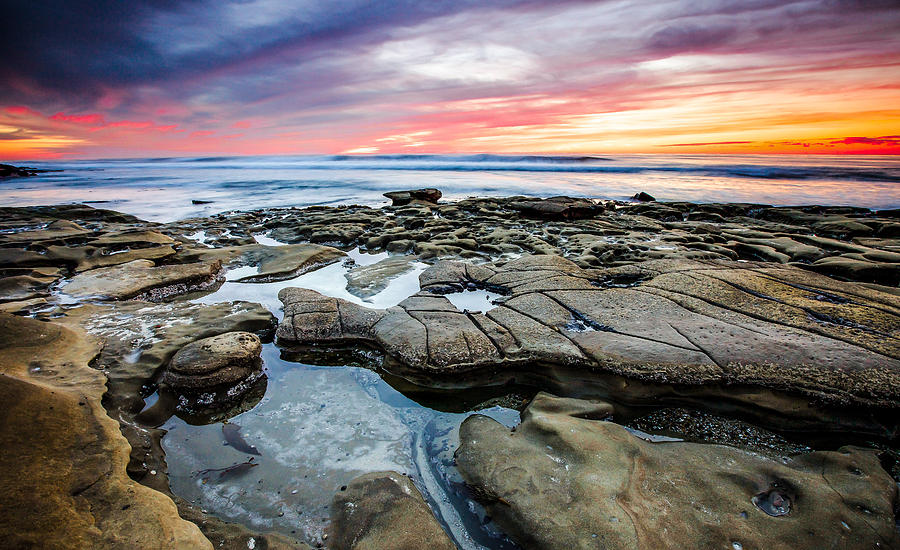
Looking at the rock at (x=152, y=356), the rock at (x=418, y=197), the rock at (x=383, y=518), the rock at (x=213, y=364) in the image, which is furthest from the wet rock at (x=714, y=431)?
the rock at (x=418, y=197)

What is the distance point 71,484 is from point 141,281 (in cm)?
365

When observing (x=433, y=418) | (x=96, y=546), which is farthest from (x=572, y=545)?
(x=96, y=546)

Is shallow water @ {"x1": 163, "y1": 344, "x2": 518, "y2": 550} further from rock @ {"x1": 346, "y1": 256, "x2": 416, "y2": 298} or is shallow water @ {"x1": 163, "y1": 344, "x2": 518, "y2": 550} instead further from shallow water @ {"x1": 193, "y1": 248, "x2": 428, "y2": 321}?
rock @ {"x1": 346, "y1": 256, "x2": 416, "y2": 298}

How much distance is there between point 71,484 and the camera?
5.25 feet

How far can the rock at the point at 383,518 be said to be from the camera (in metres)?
1.62

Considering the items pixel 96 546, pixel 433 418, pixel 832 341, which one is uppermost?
pixel 96 546

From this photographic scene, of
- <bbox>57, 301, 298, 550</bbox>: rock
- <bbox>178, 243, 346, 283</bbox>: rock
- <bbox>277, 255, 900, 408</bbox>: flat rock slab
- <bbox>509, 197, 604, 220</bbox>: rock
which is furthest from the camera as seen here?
<bbox>509, 197, 604, 220</bbox>: rock

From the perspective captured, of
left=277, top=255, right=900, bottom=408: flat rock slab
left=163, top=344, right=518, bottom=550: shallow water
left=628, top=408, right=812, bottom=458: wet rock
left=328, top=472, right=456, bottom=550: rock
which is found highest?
left=277, top=255, right=900, bottom=408: flat rock slab

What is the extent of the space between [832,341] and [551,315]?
185 centimetres

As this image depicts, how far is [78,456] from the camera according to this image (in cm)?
177

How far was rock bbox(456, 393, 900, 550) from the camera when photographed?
62.7 inches

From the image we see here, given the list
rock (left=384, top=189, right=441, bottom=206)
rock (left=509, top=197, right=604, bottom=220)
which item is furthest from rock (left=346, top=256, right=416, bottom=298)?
rock (left=384, top=189, right=441, bottom=206)

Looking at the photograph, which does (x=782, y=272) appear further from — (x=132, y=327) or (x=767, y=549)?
(x=132, y=327)

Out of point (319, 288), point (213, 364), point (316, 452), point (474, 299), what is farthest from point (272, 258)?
point (316, 452)
